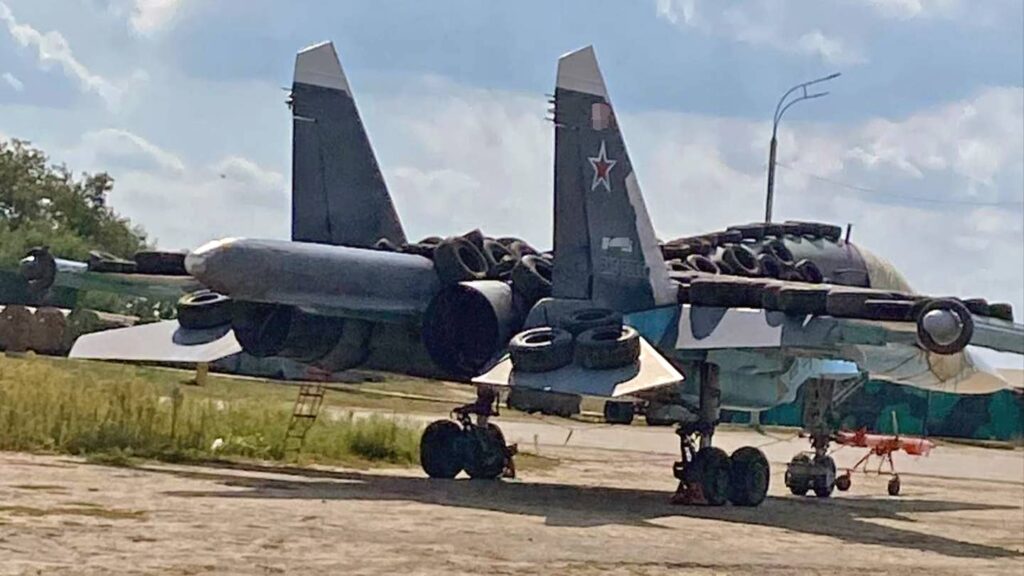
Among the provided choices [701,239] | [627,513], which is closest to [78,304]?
[701,239]

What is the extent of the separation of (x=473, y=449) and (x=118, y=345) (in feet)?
16.7

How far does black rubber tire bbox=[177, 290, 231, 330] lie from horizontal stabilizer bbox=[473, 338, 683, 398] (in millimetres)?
4260

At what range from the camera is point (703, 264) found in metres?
24.4

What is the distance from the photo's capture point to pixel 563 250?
860 inches

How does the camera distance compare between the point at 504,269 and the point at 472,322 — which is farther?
the point at 504,269

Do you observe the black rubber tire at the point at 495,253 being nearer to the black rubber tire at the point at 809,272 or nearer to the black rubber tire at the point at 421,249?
the black rubber tire at the point at 421,249

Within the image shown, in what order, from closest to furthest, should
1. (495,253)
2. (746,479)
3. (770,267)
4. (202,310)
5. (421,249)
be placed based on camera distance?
1. (421,249)
2. (746,479)
3. (495,253)
4. (202,310)
5. (770,267)

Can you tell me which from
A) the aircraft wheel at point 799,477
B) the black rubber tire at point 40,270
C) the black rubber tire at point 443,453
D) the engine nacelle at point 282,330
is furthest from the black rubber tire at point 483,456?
the black rubber tire at point 40,270

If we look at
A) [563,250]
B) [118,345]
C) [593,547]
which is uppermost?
[563,250]

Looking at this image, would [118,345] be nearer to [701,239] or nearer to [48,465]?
[48,465]

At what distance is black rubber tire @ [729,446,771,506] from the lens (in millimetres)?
22359

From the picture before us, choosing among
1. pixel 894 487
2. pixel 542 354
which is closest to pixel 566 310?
pixel 542 354

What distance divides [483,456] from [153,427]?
4529 mm

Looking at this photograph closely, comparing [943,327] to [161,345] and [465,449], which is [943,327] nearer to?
[465,449]
